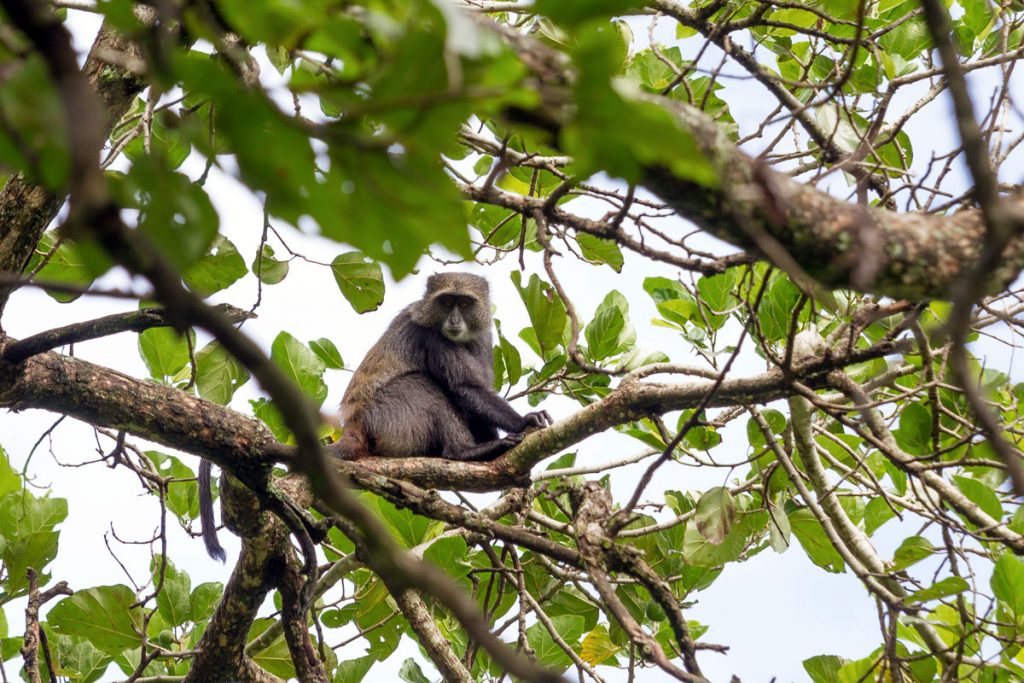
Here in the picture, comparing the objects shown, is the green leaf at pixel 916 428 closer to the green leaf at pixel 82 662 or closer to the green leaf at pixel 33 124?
the green leaf at pixel 33 124

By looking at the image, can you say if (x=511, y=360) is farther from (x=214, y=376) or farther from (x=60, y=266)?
(x=60, y=266)

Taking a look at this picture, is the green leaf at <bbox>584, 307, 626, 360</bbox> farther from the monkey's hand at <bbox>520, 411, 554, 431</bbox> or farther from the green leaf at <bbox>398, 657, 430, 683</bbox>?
the green leaf at <bbox>398, 657, 430, 683</bbox>

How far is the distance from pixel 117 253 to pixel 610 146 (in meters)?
0.58

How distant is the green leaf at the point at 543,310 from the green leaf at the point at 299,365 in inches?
45.7

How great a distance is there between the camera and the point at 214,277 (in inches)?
174

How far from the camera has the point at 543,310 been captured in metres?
5.27

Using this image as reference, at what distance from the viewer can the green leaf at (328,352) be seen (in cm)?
613

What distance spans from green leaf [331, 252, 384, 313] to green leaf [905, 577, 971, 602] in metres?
2.97

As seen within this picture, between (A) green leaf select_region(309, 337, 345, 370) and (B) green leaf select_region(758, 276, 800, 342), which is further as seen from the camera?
(A) green leaf select_region(309, 337, 345, 370)

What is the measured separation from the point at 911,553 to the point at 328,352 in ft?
12.3

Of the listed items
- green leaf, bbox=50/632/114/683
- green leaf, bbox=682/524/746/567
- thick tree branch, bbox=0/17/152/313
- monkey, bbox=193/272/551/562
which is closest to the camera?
thick tree branch, bbox=0/17/152/313

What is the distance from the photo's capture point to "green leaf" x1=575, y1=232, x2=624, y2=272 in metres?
5.14

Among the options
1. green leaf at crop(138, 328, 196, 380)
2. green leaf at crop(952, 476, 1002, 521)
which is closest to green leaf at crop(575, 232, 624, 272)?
green leaf at crop(952, 476, 1002, 521)

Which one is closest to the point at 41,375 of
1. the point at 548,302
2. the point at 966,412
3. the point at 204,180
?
the point at 204,180
